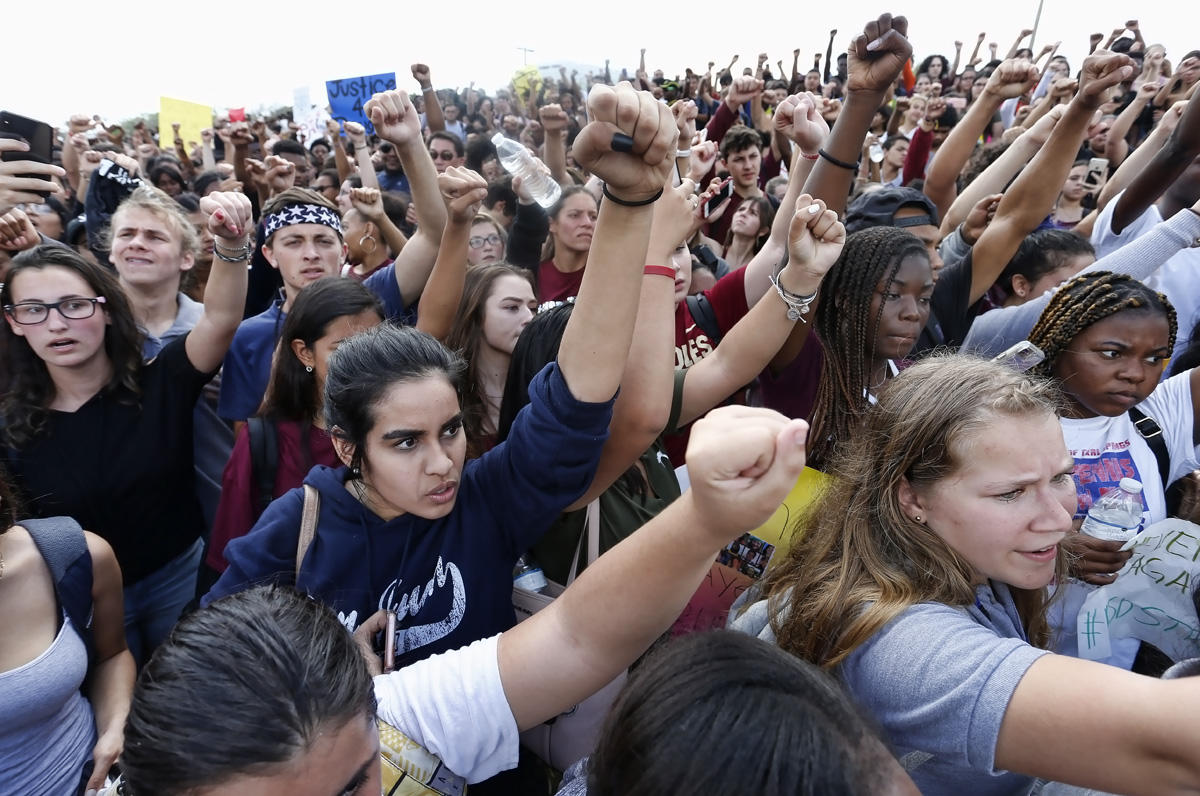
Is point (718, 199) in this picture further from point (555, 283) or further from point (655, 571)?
point (655, 571)

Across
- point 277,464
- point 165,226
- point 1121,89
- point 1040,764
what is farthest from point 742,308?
point 1121,89

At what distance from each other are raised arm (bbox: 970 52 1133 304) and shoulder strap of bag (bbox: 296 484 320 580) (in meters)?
2.77

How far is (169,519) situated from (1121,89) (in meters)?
10.4

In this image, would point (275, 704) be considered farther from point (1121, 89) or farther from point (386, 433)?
point (1121, 89)

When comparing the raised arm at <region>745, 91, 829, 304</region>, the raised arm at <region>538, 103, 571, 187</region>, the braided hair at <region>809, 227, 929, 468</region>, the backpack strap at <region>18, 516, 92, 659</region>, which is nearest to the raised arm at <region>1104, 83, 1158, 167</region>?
the raised arm at <region>745, 91, 829, 304</region>

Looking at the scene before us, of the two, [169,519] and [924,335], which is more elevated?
[924,335]

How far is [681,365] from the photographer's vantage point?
2.92 metres

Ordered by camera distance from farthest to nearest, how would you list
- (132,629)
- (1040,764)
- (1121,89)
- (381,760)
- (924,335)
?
(1121,89), (924,335), (132,629), (381,760), (1040,764)

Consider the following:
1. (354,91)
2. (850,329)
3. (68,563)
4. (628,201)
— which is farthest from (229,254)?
→ (354,91)

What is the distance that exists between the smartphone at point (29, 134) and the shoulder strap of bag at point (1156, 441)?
3.69 metres

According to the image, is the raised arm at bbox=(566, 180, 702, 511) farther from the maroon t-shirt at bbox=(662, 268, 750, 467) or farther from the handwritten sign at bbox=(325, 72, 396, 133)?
the handwritten sign at bbox=(325, 72, 396, 133)

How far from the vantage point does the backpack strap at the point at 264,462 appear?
2289mm

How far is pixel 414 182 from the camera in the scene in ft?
10.1

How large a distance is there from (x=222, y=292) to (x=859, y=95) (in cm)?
234
